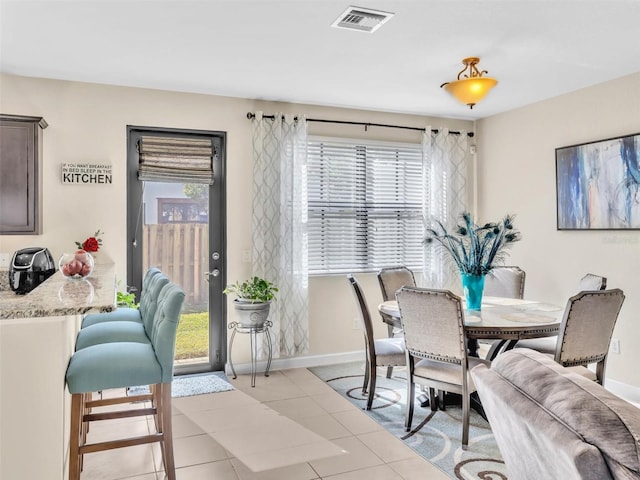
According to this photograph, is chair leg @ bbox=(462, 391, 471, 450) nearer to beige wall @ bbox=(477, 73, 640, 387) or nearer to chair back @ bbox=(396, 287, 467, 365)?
chair back @ bbox=(396, 287, 467, 365)

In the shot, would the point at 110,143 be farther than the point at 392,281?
No

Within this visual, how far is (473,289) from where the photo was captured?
3492 millimetres

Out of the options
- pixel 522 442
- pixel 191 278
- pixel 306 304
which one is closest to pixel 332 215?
pixel 306 304

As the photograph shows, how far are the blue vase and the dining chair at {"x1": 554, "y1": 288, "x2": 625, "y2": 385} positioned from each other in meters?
0.75

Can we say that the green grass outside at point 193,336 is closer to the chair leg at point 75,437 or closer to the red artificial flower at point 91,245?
the red artificial flower at point 91,245

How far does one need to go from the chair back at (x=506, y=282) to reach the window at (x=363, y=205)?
35.1 inches

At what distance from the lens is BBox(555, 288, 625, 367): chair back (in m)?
2.75

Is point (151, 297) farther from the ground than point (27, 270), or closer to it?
closer to it

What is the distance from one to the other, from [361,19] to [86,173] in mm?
2559

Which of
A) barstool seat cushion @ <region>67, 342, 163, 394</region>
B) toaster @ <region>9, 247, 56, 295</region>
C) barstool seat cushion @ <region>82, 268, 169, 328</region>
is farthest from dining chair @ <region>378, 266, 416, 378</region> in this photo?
toaster @ <region>9, 247, 56, 295</region>

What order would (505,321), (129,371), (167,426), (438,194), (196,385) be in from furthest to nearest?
(438,194) < (196,385) < (505,321) < (167,426) < (129,371)

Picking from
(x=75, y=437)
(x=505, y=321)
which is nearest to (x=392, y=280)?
(x=505, y=321)

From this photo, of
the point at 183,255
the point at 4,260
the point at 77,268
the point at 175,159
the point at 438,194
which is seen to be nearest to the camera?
the point at 77,268

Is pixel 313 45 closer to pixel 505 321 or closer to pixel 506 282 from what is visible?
pixel 505 321
